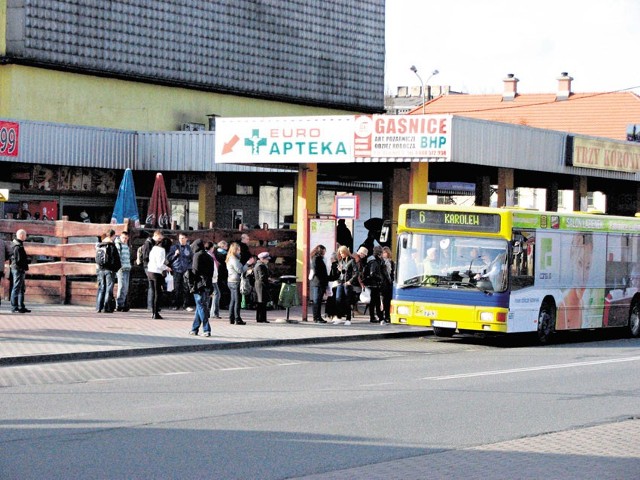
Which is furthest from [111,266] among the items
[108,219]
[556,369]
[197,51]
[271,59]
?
[271,59]

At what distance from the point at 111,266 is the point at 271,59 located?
27374 millimetres

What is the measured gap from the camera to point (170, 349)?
810 inches

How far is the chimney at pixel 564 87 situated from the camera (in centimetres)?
7669

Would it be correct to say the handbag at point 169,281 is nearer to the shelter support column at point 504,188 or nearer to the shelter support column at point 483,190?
the shelter support column at point 504,188

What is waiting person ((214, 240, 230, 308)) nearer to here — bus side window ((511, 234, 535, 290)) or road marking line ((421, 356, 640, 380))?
bus side window ((511, 234, 535, 290))

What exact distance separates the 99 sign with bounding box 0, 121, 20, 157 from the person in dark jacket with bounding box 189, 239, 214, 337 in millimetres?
14401

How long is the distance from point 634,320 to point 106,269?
471 inches

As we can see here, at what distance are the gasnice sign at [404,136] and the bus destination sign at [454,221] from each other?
184 inches

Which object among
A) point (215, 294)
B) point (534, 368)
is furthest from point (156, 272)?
point (534, 368)

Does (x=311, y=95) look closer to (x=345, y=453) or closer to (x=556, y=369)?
(x=556, y=369)

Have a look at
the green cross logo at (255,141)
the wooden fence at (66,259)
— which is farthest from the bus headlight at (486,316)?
the green cross logo at (255,141)

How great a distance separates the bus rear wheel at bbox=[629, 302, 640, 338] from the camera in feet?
93.2

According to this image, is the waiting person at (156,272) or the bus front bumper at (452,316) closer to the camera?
the bus front bumper at (452,316)

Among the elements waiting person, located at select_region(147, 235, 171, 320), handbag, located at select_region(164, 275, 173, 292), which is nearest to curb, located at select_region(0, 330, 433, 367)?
waiting person, located at select_region(147, 235, 171, 320)
